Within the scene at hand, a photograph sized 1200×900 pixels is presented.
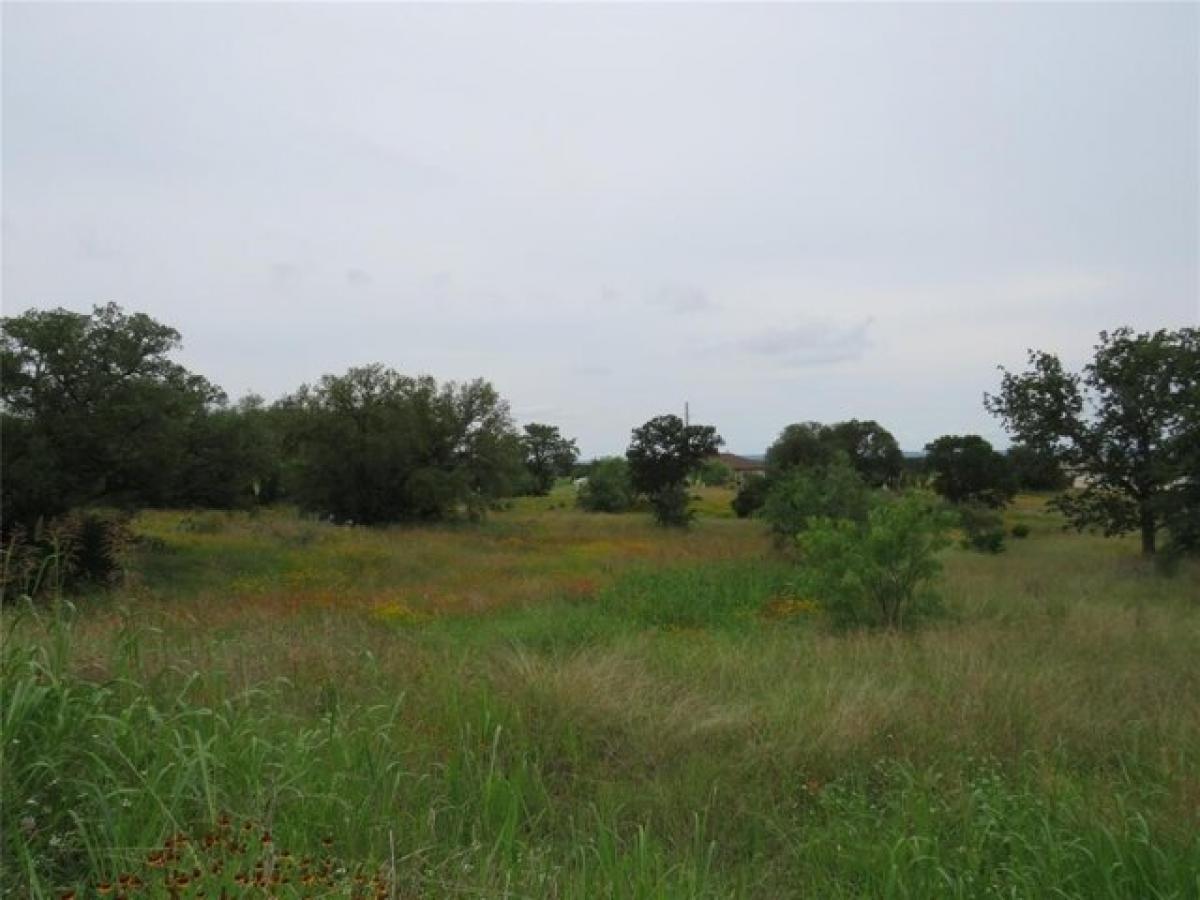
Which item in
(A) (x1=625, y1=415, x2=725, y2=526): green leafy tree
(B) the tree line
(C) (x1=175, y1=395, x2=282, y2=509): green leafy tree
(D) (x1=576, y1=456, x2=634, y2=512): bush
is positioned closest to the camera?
(B) the tree line

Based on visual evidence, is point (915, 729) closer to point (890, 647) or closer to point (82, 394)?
point (890, 647)

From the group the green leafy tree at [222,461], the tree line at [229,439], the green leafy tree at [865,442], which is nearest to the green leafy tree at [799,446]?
the green leafy tree at [865,442]

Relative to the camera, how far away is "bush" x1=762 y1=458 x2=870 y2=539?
2094 centimetres

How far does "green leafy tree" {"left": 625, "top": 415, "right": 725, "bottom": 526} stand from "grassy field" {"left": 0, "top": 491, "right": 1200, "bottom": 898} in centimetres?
2962

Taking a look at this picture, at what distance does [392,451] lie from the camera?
34.0 m

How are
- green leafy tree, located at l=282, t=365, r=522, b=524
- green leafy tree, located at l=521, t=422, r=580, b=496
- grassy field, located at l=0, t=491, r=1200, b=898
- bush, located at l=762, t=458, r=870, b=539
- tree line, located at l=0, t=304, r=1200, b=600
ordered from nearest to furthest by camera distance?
grassy field, located at l=0, t=491, r=1200, b=898, tree line, located at l=0, t=304, r=1200, b=600, bush, located at l=762, t=458, r=870, b=539, green leafy tree, located at l=282, t=365, r=522, b=524, green leafy tree, located at l=521, t=422, r=580, b=496

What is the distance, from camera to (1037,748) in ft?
17.2

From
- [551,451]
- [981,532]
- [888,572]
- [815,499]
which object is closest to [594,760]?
[888,572]

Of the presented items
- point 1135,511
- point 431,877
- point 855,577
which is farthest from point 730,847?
point 1135,511

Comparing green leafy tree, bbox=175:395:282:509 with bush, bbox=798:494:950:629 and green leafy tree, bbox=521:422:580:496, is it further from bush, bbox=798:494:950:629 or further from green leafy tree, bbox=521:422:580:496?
green leafy tree, bbox=521:422:580:496

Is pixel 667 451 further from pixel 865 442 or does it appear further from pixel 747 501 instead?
pixel 865 442

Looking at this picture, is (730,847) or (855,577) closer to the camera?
(730,847)

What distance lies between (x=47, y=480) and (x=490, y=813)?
1723cm

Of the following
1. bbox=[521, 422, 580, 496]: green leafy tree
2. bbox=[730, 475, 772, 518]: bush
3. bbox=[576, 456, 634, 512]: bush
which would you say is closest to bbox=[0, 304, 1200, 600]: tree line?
bbox=[730, 475, 772, 518]: bush
